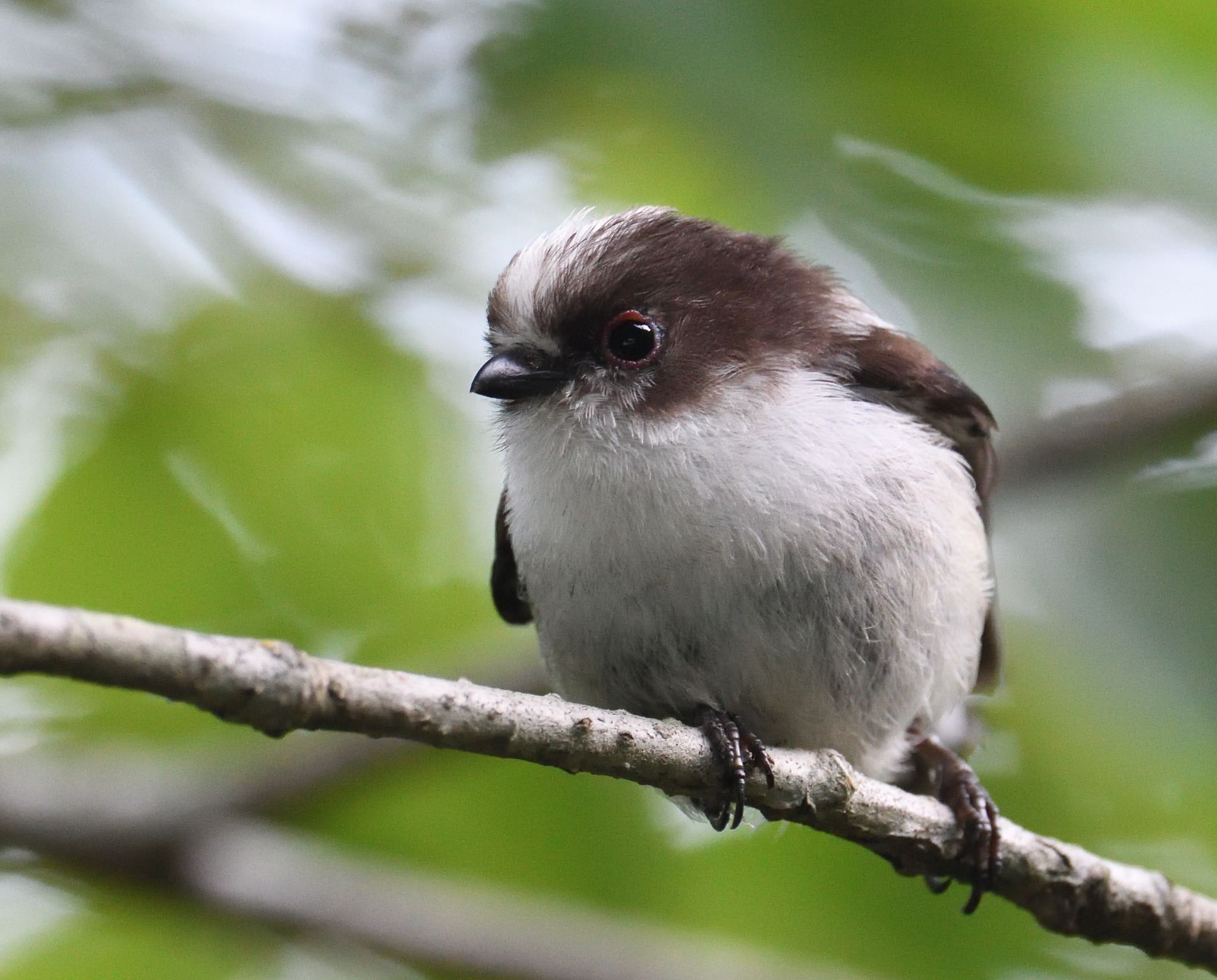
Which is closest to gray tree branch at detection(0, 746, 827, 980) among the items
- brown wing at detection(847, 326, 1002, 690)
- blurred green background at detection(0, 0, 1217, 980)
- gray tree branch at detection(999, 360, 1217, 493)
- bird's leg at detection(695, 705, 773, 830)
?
blurred green background at detection(0, 0, 1217, 980)

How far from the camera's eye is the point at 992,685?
4.37m

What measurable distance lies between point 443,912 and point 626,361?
1948 mm

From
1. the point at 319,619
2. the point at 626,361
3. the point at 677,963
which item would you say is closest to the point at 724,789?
the point at 626,361

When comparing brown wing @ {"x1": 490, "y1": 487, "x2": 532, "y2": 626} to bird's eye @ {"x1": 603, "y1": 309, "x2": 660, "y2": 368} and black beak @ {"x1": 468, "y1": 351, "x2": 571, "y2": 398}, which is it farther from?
bird's eye @ {"x1": 603, "y1": 309, "x2": 660, "y2": 368}

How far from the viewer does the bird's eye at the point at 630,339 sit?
3434mm

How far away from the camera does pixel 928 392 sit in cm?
366

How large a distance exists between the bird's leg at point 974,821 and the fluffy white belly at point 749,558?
0.27 metres

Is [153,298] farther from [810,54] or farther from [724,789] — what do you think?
[724,789]

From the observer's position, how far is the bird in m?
3.13

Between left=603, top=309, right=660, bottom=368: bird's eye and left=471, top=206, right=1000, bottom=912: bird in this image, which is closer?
left=471, top=206, right=1000, bottom=912: bird

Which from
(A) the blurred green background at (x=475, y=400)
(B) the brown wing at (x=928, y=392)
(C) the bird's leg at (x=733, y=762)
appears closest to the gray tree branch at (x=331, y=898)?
(A) the blurred green background at (x=475, y=400)

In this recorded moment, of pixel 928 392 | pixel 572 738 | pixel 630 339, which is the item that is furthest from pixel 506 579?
pixel 572 738

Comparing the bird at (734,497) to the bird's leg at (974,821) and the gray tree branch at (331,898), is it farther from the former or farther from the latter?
the gray tree branch at (331,898)

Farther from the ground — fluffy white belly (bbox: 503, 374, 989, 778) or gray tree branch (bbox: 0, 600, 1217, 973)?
fluffy white belly (bbox: 503, 374, 989, 778)
